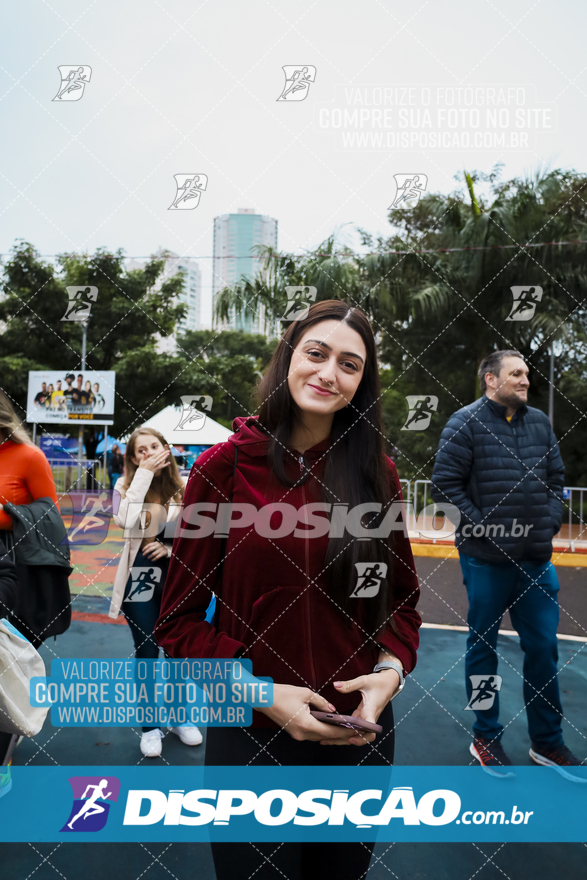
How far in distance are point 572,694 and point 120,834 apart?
2440 millimetres

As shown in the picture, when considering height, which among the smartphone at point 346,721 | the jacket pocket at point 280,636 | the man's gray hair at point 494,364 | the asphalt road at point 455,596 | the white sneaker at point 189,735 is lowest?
the asphalt road at point 455,596

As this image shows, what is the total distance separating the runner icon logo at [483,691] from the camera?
7.54ft

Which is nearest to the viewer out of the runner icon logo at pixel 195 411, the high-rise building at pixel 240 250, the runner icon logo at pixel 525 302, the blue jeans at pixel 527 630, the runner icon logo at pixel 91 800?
the runner icon logo at pixel 91 800

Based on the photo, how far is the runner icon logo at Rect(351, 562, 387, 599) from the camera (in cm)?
112

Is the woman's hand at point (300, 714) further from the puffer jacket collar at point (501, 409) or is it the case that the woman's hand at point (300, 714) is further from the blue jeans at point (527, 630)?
the puffer jacket collar at point (501, 409)

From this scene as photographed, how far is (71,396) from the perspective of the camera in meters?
7.32

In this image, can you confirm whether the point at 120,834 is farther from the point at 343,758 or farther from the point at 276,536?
the point at 276,536

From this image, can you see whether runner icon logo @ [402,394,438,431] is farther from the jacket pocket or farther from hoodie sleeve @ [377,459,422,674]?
the jacket pocket

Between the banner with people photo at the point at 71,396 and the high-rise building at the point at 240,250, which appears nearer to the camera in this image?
the high-rise building at the point at 240,250

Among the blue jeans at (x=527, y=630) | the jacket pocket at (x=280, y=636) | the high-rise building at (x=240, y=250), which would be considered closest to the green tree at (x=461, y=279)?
the high-rise building at (x=240, y=250)

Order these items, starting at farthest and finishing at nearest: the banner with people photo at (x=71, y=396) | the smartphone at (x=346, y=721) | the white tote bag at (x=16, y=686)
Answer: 1. the banner with people photo at (x=71, y=396)
2. the white tote bag at (x=16, y=686)
3. the smartphone at (x=346, y=721)

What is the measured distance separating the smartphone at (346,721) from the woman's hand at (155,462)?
6.12 feet

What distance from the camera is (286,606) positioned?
1086 millimetres

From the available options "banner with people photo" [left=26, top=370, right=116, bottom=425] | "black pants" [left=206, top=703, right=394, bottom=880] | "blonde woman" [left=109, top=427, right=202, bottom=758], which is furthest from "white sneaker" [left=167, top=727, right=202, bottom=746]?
"banner with people photo" [left=26, top=370, right=116, bottom=425]
